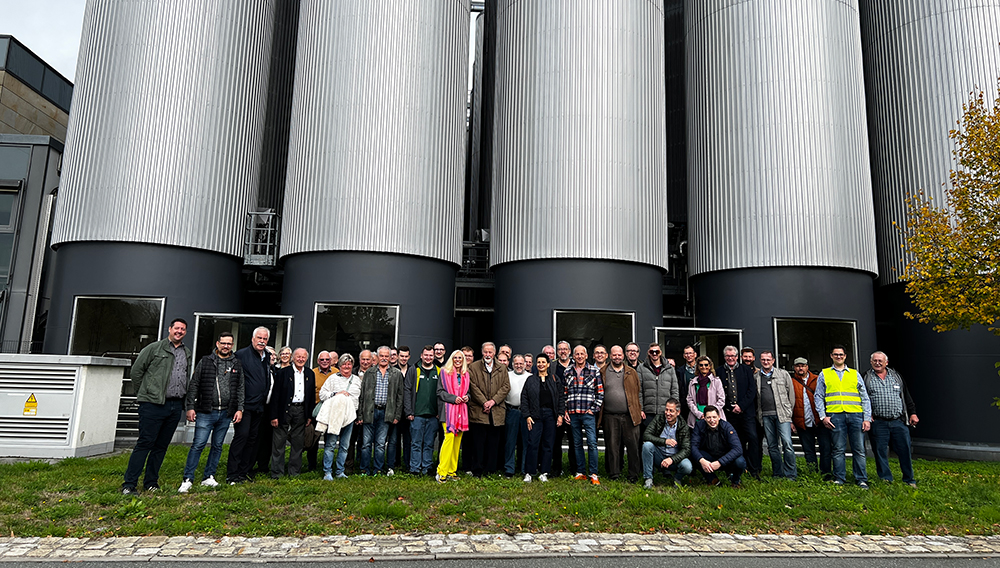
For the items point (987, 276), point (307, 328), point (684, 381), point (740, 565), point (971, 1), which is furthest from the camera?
point (971, 1)

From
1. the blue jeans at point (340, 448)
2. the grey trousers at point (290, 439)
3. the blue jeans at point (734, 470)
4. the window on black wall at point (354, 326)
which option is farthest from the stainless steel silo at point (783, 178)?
the grey trousers at point (290, 439)

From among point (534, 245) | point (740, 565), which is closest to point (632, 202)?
point (534, 245)

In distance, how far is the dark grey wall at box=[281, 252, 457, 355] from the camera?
1520cm

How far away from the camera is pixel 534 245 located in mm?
15828

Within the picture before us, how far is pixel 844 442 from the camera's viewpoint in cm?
951

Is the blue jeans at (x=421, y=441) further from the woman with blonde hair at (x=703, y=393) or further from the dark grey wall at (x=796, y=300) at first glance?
the dark grey wall at (x=796, y=300)

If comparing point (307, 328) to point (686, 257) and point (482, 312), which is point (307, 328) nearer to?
point (482, 312)

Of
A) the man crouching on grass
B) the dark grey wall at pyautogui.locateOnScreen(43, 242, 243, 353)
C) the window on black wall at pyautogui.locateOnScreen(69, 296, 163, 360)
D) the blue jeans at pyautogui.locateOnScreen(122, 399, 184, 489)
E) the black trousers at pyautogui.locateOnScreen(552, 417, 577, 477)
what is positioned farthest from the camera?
the dark grey wall at pyautogui.locateOnScreen(43, 242, 243, 353)

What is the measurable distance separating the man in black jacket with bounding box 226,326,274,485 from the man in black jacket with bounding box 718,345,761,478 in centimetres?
686

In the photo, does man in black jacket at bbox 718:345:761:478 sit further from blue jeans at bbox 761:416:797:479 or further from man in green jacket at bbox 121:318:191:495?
man in green jacket at bbox 121:318:191:495

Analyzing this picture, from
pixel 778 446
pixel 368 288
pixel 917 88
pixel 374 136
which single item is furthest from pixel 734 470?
pixel 917 88

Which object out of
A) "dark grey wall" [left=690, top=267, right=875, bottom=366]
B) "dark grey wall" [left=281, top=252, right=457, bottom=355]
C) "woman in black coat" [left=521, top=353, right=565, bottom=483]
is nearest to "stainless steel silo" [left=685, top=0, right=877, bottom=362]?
"dark grey wall" [left=690, top=267, right=875, bottom=366]

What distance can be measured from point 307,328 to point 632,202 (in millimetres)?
8727

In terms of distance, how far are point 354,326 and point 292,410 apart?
625cm
